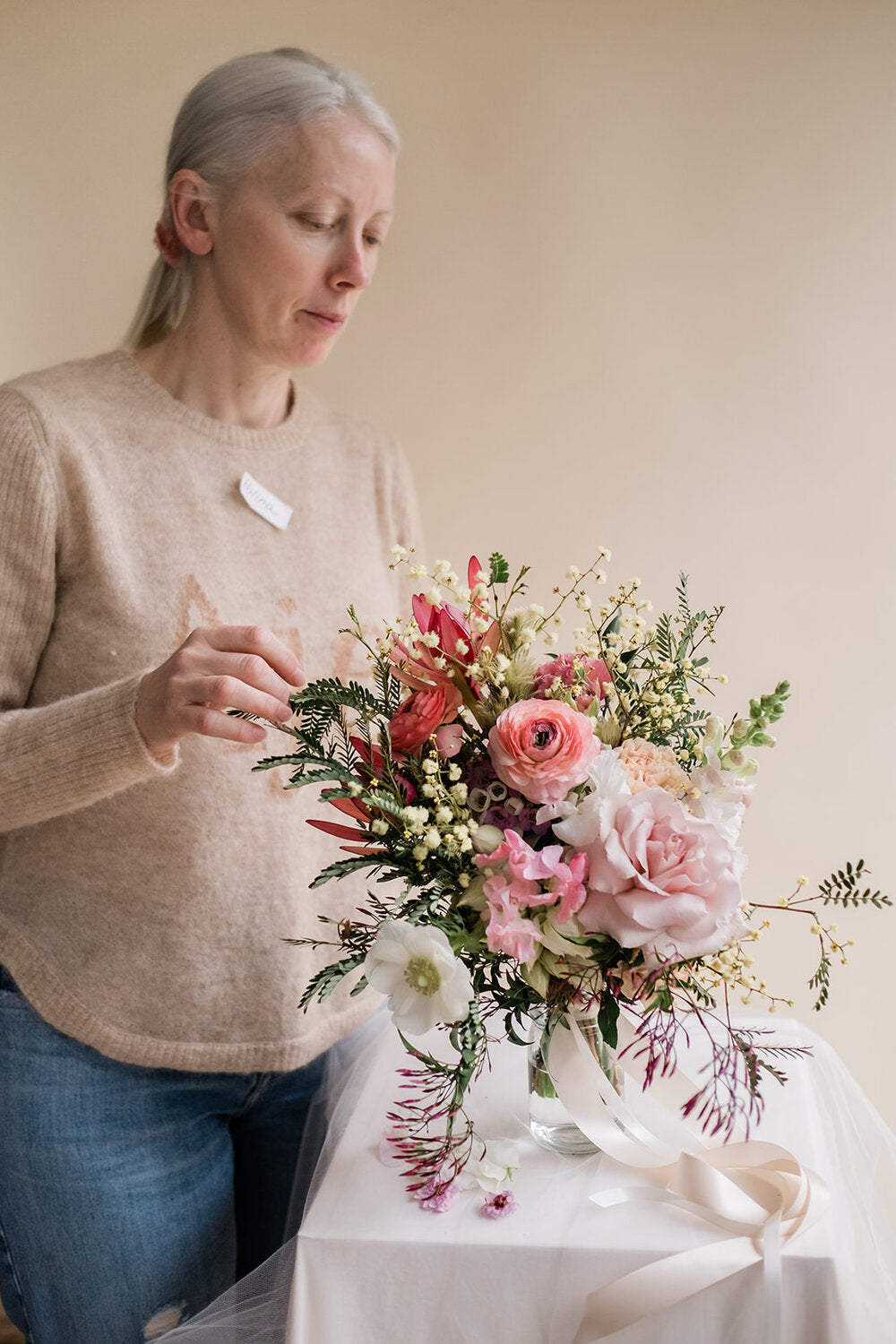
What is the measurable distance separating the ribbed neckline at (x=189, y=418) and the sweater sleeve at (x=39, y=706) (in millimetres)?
158

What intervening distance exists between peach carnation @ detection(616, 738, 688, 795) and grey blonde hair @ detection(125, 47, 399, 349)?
86cm

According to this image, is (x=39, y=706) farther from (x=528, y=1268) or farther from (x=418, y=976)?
(x=528, y=1268)

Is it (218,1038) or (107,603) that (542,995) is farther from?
(107,603)

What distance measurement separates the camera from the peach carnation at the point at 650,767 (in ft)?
2.96

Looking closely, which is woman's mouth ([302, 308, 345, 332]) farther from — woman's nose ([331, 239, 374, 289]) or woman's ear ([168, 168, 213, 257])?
woman's ear ([168, 168, 213, 257])

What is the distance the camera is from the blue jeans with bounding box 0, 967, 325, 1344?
1.17 metres

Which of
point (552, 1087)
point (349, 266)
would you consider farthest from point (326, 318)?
point (552, 1087)

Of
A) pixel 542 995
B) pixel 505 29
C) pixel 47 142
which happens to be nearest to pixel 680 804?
pixel 542 995

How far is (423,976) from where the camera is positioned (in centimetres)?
83

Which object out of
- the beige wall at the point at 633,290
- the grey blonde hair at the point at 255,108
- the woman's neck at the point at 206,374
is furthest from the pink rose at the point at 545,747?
the beige wall at the point at 633,290

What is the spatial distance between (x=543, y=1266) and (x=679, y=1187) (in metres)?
0.13

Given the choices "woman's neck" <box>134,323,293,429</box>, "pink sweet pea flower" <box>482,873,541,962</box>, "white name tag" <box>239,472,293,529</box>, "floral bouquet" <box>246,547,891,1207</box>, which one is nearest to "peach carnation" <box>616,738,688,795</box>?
"floral bouquet" <box>246,547,891,1207</box>

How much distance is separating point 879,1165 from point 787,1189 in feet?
0.69

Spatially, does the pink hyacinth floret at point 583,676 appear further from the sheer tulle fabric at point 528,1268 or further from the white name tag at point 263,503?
the white name tag at point 263,503
